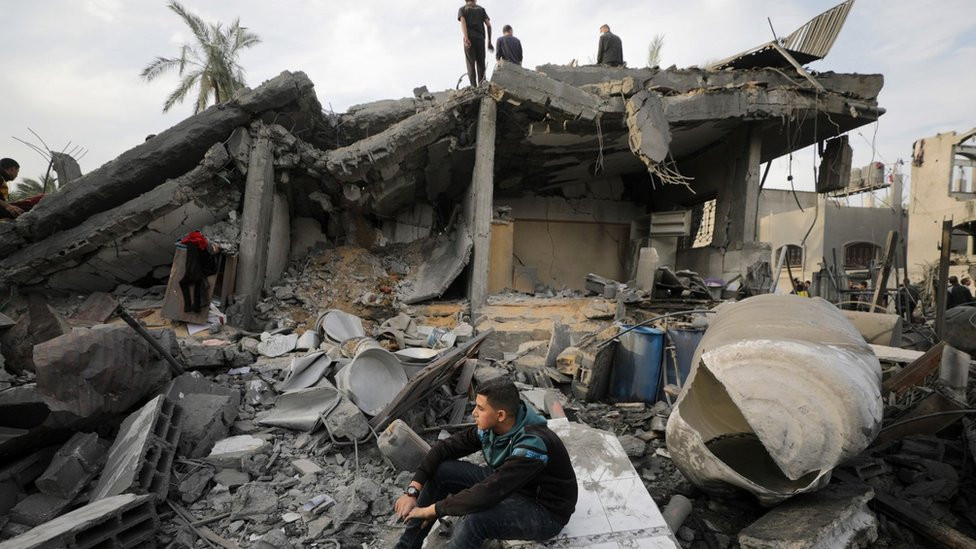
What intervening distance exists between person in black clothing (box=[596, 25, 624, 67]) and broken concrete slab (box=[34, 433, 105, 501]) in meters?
9.98

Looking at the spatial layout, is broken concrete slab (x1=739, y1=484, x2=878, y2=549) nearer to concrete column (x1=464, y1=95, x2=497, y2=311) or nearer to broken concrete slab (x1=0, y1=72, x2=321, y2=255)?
concrete column (x1=464, y1=95, x2=497, y2=311)

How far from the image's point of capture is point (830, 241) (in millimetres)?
19422

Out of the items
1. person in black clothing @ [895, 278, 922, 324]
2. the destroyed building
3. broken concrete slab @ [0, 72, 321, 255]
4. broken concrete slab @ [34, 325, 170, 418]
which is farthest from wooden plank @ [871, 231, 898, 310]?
broken concrete slab @ [0, 72, 321, 255]

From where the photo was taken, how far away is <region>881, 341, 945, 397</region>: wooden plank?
4141 millimetres

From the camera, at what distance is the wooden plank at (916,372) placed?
414cm

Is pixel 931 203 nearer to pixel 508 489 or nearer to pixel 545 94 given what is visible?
pixel 545 94

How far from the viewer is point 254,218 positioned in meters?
7.12

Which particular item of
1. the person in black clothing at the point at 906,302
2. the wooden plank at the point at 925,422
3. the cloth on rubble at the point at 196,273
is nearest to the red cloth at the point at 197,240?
the cloth on rubble at the point at 196,273

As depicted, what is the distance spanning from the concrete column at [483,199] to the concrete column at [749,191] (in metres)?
5.03

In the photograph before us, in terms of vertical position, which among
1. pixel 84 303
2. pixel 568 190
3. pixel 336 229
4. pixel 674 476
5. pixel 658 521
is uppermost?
pixel 568 190

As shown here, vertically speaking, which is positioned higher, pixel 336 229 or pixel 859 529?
pixel 336 229

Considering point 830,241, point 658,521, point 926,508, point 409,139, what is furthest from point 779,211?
point 658,521

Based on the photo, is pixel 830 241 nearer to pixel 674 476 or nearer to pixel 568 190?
pixel 568 190

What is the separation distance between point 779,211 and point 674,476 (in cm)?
2341
